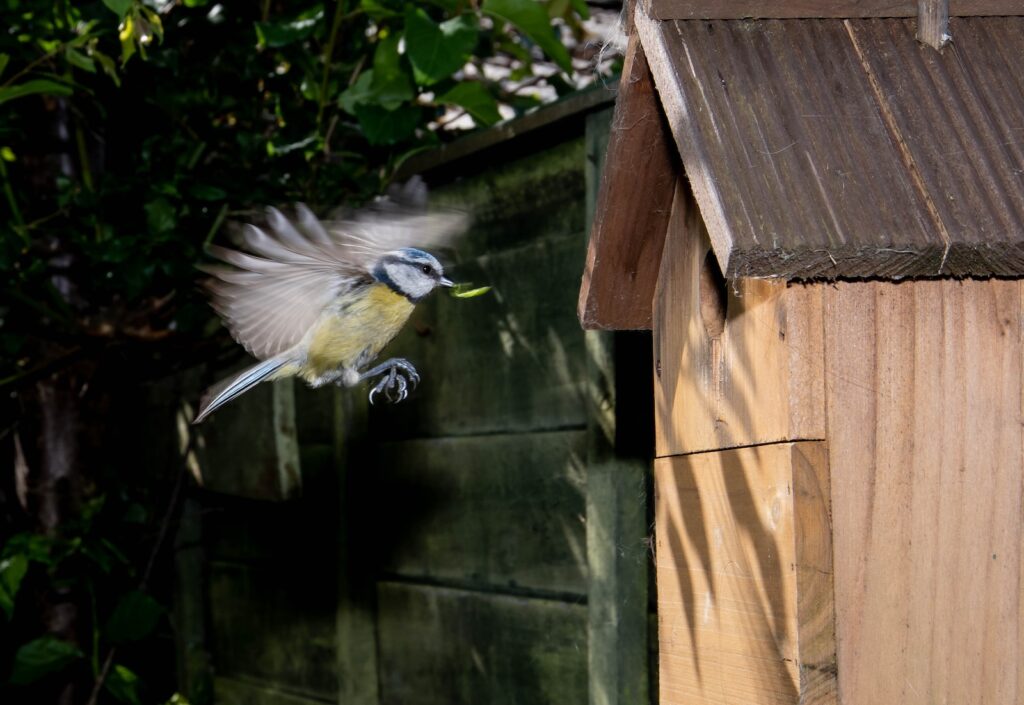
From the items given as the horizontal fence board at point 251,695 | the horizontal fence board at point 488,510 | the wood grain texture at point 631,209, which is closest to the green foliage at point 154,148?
the horizontal fence board at point 251,695

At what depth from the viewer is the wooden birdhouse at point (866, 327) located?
4.61 feet

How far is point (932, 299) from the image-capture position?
4.88 ft

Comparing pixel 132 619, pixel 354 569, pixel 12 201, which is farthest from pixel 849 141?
pixel 132 619

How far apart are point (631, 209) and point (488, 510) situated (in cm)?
125

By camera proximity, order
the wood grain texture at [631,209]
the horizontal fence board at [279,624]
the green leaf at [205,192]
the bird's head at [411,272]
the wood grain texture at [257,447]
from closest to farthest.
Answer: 1. the wood grain texture at [631,209]
2. the bird's head at [411,272]
3. the green leaf at [205,192]
4. the wood grain texture at [257,447]
5. the horizontal fence board at [279,624]

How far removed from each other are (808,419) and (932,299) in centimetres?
22

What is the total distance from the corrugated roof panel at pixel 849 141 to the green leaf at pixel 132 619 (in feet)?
9.58

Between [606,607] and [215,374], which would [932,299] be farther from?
[215,374]

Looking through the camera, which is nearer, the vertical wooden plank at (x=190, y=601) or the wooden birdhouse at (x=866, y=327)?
the wooden birdhouse at (x=866, y=327)

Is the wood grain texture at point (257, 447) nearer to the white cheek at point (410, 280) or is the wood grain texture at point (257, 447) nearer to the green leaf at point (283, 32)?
the green leaf at point (283, 32)

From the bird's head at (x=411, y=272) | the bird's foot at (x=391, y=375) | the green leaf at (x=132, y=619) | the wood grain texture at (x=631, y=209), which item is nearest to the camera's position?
the wood grain texture at (x=631, y=209)

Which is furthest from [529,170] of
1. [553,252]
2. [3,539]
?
[3,539]

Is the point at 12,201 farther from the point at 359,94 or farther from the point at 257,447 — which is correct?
the point at 359,94

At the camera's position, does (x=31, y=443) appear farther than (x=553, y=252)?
Yes
